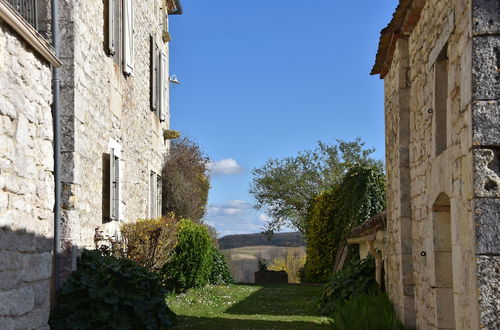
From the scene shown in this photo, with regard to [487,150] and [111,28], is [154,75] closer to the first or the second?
[111,28]

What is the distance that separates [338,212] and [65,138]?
9.83m

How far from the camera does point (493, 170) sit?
4.27m

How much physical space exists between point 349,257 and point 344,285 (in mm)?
3436

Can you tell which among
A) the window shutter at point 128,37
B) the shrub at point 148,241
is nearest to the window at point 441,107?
→ the shrub at point 148,241

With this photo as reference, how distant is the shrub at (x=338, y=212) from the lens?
46.8 feet

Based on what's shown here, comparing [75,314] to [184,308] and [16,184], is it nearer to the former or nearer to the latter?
[16,184]

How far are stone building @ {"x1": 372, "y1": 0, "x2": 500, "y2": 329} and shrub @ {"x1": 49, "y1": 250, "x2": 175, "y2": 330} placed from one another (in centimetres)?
294

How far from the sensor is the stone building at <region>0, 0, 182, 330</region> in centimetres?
558

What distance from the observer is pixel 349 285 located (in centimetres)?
1067

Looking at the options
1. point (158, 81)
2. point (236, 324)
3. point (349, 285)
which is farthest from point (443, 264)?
point (158, 81)

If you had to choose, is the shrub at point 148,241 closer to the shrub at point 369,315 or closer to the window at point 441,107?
the shrub at point 369,315

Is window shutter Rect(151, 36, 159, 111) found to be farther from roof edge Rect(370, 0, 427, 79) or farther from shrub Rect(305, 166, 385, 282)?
roof edge Rect(370, 0, 427, 79)

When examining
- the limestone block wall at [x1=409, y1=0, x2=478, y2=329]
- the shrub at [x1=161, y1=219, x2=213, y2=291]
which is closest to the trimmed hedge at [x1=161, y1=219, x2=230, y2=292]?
the shrub at [x1=161, y1=219, x2=213, y2=291]

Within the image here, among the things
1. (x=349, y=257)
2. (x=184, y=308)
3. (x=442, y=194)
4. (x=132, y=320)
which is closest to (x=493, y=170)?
(x=442, y=194)
